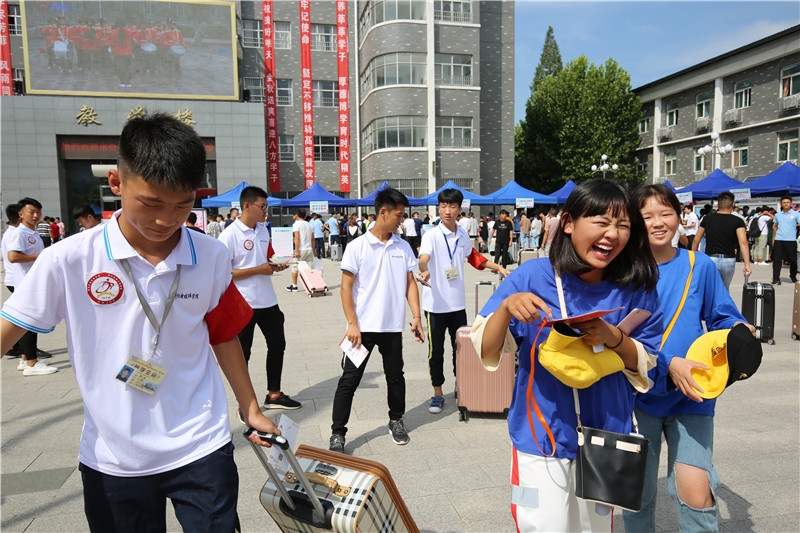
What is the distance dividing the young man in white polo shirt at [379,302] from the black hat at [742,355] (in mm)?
2524

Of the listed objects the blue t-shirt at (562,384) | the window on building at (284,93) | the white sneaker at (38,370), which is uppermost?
the window on building at (284,93)

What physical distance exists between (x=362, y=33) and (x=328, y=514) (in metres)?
37.8

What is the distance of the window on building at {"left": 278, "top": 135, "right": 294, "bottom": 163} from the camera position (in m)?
37.0

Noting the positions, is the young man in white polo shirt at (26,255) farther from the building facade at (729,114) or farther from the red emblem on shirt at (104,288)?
the building facade at (729,114)

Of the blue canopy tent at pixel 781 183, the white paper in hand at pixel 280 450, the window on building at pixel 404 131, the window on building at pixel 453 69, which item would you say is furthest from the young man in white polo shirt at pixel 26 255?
the window on building at pixel 453 69

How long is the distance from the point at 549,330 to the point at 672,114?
127ft

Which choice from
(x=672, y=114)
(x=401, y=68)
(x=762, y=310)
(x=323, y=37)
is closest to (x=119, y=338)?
(x=762, y=310)

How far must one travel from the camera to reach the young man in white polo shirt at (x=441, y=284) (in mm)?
4945

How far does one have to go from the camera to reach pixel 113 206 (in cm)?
3275

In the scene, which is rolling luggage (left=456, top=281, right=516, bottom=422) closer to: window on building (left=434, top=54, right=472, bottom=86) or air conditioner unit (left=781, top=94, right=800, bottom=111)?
air conditioner unit (left=781, top=94, right=800, bottom=111)

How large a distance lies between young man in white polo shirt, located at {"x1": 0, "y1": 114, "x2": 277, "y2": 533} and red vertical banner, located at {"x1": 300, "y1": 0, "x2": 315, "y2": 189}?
117 ft

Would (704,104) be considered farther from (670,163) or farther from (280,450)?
(280,450)

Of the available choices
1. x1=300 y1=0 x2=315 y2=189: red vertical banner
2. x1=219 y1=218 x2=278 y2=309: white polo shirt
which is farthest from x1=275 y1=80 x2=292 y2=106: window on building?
x1=219 y1=218 x2=278 y2=309: white polo shirt

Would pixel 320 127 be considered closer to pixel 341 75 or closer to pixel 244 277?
Answer: pixel 341 75
